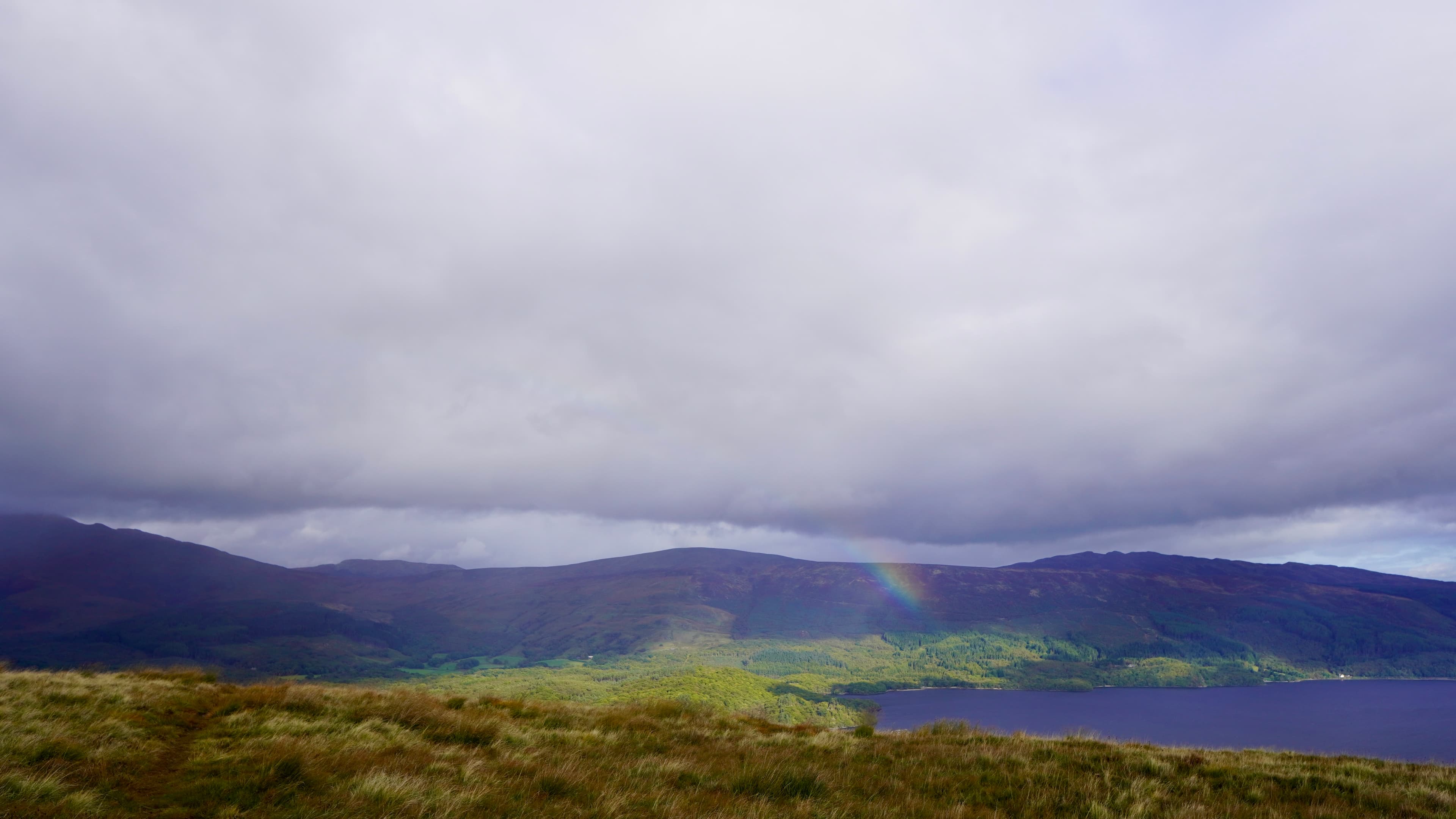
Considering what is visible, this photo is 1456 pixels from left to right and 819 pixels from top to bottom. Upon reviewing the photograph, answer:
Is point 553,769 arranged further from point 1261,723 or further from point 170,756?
point 1261,723

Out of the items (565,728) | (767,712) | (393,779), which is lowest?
(767,712)

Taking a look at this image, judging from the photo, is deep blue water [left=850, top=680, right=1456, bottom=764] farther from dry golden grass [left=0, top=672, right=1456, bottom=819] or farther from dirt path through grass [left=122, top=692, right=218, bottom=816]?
dirt path through grass [left=122, top=692, right=218, bottom=816]

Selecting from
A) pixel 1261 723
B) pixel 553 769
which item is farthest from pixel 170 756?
pixel 1261 723

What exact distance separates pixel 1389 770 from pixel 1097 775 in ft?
27.5

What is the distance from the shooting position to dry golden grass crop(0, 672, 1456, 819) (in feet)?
30.0

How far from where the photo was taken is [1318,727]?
143750 mm

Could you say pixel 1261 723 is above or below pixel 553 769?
below

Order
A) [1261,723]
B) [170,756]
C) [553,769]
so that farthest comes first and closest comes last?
[1261,723] < [553,769] < [170,756]

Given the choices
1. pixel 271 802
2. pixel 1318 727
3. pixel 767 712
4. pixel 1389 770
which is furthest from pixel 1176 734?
pixel 271 802

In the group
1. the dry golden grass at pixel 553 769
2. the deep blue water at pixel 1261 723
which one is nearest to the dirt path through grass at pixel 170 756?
the dry golden grass at pixel 553 769

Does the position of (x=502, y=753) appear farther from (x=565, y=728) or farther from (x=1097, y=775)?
(x=1097, y=775)

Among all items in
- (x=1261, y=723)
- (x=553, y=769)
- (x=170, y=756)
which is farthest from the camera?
(x=1261, y=723)

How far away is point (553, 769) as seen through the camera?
11.9m

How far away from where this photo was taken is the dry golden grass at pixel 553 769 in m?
9.15
